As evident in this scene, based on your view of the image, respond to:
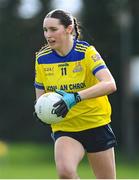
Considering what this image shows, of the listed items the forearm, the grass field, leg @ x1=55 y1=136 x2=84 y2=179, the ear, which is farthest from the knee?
the grass field

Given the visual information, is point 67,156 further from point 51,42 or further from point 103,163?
point 51,42

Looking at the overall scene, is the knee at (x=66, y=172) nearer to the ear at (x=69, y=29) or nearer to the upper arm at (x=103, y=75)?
the upper arm at (x=103, y=75)

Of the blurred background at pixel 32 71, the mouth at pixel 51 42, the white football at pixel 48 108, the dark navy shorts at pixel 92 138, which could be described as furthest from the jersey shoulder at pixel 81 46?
the blurred background at pixel 32 71

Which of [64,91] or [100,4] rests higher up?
[100,4]

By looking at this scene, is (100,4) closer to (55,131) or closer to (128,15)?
(128,15)

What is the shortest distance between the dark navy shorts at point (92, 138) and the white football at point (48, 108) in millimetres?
321

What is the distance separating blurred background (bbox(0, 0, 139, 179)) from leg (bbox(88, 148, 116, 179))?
13.3 m

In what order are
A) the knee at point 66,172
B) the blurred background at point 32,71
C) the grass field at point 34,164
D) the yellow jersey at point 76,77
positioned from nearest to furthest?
the knee at point 66,172
the yellow jersey at point 76,77
the grass field at point 34,164
the blurred background at point 32,71

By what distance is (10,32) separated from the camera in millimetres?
38344

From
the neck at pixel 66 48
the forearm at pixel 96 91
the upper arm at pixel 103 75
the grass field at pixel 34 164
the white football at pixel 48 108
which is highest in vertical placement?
the neck at pixel 66 48

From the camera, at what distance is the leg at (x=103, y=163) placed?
8.39m

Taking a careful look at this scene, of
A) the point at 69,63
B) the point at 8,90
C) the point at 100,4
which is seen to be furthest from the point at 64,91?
the point at 8,90

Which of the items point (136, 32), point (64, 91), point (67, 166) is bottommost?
point (67, 166)

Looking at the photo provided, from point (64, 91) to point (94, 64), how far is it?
1.28 feet
